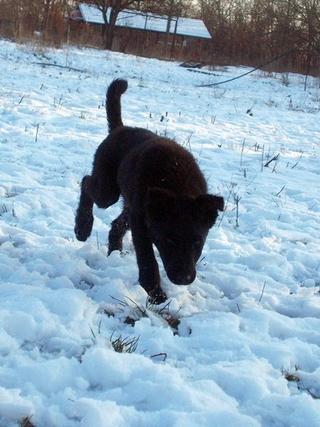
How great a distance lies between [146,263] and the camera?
334 centimetres

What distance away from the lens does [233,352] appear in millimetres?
2660

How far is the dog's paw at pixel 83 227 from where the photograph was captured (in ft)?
13.7

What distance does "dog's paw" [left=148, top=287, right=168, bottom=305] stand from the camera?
324 centimetres

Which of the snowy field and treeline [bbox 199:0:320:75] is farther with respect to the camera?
treeline [bbox 199:0:320:75]

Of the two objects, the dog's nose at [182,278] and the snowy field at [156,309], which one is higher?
the dog's nose at [182,278]

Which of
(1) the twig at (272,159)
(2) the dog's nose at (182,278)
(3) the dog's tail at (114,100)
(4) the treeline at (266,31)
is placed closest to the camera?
(2) the dog's nose at (182,278)

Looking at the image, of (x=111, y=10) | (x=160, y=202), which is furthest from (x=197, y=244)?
(x=111, y=10)

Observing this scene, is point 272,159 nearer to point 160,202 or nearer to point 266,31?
point 160,202

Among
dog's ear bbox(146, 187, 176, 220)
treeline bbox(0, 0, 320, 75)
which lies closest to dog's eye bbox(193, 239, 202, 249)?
dog's ear bbox(146, 187, 176, 220)

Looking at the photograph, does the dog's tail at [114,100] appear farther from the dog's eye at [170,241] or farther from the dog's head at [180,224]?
the dog's eye at [170,241]

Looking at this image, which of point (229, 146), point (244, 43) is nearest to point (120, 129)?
point (229, 146)

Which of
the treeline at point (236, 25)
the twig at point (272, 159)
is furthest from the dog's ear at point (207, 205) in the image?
the treeline at point (236, 25)

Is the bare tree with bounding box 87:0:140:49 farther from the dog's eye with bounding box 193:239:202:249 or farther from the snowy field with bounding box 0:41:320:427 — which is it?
the dog's eye with bounding box 193:239:202:249

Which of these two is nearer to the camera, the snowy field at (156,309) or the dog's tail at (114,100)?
the snowy field at (156,309)
